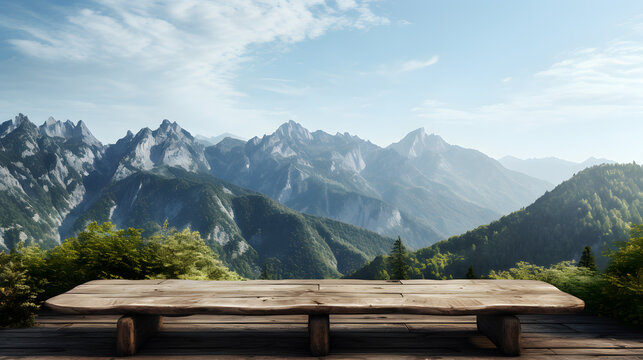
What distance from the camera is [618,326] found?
529 cm

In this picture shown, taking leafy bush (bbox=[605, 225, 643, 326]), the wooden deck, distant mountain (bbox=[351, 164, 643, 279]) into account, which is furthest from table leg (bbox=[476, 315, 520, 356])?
distant mountain (bbox=[351, 164, 643, 279])

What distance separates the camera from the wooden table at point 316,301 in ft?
12.3

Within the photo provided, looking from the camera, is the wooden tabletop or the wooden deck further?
the wooden deck

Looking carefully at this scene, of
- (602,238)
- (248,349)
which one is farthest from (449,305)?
(602,238)

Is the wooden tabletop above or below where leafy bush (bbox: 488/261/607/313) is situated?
above

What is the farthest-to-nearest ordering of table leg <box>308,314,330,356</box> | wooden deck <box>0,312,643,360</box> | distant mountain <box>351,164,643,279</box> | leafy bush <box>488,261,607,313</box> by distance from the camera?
1. distant mountain <box>351,164,643,279</box>
2. leafy bush <box>488,261,607,313</box>
3. wooden deck <box>0,312,643,360</box>
4. table leg <box>308,314,330,356</box>

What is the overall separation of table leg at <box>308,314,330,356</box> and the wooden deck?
0.51ft

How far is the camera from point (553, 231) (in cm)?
14112

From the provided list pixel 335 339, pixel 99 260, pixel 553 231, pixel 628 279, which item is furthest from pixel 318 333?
pixel 553 231

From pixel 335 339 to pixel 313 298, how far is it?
3.18 ft

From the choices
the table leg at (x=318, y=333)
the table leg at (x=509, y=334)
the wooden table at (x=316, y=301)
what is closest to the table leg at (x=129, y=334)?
the wooden table at (x=316, y=301)

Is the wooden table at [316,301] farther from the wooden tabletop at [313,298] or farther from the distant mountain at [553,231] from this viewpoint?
the distant mountain at [553,231]

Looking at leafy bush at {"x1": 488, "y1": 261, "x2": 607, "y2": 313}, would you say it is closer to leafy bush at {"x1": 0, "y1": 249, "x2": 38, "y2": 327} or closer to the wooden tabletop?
the wooden tabletop

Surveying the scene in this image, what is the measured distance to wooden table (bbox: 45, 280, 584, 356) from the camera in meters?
3.76
